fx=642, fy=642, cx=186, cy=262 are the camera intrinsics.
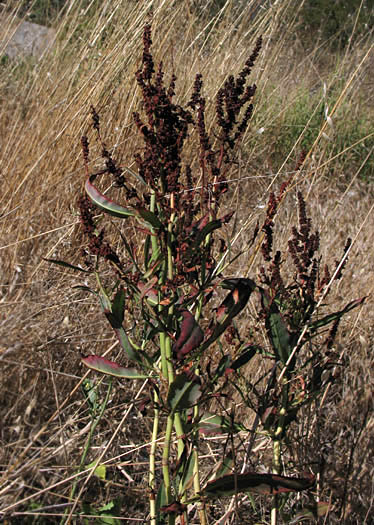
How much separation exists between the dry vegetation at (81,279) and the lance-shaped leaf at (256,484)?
18 cm

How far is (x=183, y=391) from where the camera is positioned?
95 centimetres

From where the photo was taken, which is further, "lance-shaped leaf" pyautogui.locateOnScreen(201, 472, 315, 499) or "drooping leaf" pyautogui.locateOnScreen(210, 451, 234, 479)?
"drooping leaf" pyautogui.locateOnScreen(210, 451, 234, 479)

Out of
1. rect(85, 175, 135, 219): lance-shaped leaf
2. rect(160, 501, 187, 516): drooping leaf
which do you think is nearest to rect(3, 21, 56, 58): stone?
rect(85, 175, 135, 219): lance-shaped leaf

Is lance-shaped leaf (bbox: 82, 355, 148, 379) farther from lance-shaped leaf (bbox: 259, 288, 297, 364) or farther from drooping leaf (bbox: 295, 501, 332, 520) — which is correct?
drooping leaf (bbox: 295, 501, 332, 520)

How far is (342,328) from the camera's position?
6.64ft

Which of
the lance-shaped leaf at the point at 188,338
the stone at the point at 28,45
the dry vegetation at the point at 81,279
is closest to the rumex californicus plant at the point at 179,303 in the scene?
the lance-shaped leaf at the point at 188,338

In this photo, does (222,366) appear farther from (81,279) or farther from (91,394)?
(81,279)

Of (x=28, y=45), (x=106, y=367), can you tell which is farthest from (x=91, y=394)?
(x=28, y=45)

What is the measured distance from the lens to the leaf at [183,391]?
0.95 m

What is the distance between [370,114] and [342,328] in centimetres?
266

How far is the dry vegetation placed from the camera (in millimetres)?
1232

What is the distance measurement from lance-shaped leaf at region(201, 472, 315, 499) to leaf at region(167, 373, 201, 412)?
0.47 ft

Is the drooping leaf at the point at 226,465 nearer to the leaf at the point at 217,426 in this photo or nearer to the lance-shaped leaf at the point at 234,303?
the leaf at the point at 217,426

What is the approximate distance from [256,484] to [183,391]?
0.63 ft
